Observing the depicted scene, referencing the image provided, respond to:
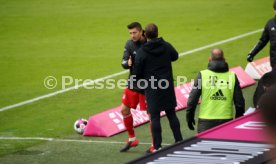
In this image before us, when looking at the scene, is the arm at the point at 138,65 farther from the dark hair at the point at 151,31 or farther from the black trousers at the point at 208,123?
the black trousers at the point at 208,123

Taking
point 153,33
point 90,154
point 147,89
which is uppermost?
point 153,33

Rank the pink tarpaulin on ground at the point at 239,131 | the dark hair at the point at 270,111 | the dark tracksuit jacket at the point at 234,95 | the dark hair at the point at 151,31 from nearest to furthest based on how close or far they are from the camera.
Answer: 1. the dark hair at the point at 270,111
2. the pink tarpaulin on ground at the point at 239,131
3. the dark tracksuit jacket at the point at 234,95
4. the dark hair at the point at 151,31

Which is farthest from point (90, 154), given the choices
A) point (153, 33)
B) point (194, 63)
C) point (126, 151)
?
point (194, 63)

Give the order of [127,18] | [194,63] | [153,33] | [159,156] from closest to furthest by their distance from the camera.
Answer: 1. [159,156]
2. [153,33]
3. [194,63]
4. [127,18]

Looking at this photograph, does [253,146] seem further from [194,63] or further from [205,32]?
[205,32]

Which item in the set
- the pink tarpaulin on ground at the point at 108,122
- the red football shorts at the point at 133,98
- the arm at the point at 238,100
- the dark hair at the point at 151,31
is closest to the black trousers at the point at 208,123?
the arm at the point at 238,100

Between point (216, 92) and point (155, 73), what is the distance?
48.7 inches

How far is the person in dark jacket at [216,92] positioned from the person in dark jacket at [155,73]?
0.90 m

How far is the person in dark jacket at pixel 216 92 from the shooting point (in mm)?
10133

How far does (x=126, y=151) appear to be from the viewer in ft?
39.0

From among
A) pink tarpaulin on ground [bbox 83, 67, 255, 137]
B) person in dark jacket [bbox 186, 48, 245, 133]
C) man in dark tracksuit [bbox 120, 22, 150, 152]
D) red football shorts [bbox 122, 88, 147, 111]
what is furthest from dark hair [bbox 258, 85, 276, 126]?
pink tarpaulin on ground [bbox 83, 67, 255, 137]

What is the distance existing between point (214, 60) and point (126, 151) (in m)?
2.52

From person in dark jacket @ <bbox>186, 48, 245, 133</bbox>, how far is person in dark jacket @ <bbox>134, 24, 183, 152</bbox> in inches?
35.5

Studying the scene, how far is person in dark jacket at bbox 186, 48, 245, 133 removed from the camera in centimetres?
→ 1013
